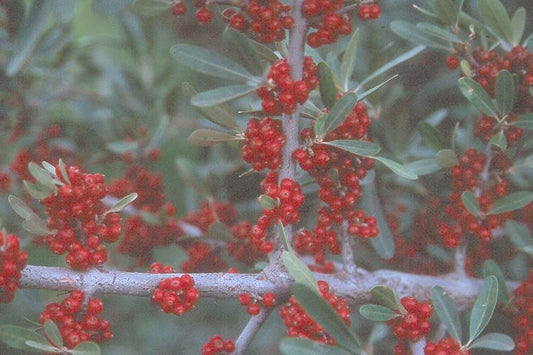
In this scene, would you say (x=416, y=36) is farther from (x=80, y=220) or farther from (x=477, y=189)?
(x=80, y=220)

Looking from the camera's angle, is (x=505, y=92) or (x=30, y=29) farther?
(x=30, y=29)

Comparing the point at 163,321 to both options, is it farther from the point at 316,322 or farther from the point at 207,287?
→ the point at 316,322

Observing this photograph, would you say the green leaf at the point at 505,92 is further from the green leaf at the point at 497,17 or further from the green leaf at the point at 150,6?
the green leaf at the point at 150,6

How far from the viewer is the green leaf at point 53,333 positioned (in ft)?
4.00

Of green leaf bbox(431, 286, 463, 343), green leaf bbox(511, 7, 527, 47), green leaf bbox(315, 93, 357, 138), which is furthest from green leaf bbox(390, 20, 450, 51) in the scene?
green leaf bbox(431, 286, 463, 343)

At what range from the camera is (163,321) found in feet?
8.30

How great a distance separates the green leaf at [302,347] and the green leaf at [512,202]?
0.62 metres

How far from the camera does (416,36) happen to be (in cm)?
159

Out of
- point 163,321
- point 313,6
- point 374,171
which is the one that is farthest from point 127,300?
point 313,6

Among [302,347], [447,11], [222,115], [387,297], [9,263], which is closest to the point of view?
[302,347]

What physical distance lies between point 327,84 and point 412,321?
506mm

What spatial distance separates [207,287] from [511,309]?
28.5 inches

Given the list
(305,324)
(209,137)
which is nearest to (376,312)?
(305,324)

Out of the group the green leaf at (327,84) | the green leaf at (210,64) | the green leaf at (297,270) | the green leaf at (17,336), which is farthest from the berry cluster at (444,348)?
the green leaf at (17,336)
